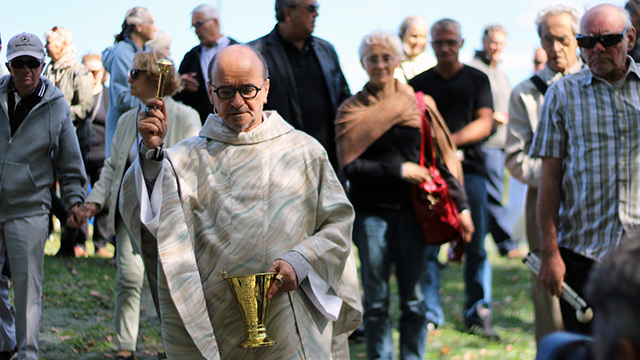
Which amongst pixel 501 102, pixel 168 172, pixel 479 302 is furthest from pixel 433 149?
pixel 501 102

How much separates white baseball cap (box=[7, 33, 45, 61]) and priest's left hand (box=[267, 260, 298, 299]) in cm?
316

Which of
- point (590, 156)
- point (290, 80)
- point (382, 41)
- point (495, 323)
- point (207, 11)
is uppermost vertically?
point (207, 11)

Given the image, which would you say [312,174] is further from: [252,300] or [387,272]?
[387,272]

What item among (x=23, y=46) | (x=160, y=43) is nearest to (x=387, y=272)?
(x=23, y=46)

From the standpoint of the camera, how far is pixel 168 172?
383 cm

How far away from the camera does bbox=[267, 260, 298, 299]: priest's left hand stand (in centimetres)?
366

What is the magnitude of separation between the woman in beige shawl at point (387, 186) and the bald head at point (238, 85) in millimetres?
1872

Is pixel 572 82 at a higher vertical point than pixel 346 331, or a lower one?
higher

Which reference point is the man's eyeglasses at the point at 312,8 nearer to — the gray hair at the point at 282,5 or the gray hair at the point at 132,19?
the gray hair at the point at 282,5

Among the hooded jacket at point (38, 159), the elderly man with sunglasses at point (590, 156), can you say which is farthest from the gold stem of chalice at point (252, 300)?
the hooded jacket at point (38, 159)

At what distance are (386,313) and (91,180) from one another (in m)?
6.16

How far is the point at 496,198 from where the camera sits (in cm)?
920

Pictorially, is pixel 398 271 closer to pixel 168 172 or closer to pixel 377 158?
pixel 377 158

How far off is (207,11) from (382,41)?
8.70ft
